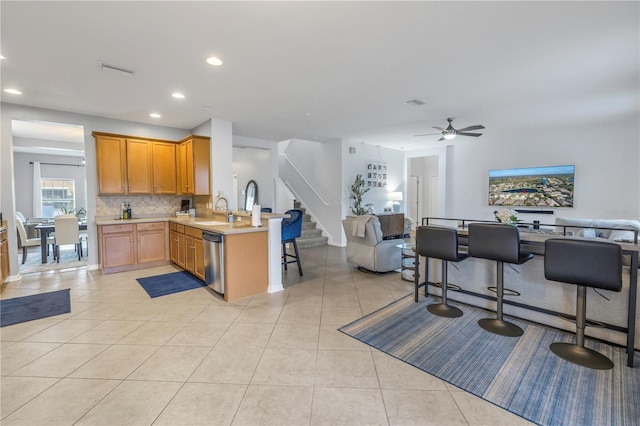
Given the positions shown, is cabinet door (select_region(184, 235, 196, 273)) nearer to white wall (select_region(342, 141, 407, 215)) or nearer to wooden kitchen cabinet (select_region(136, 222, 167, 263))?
wooden kitchen cabinet (select_region(136, 222, 167, 263))

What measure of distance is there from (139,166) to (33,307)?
9.20 feet

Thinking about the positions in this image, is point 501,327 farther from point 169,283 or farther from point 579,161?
point 579,161

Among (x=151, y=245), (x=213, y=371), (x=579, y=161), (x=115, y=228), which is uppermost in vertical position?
(x=579, y=161)

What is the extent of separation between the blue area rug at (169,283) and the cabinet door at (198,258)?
0.53 ft

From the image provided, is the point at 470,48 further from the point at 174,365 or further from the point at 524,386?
the point at 174,365

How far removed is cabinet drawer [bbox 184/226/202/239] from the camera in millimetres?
4277

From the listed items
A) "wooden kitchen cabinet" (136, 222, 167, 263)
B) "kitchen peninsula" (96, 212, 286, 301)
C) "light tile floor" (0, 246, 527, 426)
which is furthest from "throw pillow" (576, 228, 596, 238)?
"wooden kitchen cabinet" (136, 222, 167, 263)

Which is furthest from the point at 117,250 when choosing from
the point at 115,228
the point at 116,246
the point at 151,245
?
the point at 151,245

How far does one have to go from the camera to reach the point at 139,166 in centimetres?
543

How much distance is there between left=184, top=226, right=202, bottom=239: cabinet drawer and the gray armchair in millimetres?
2408

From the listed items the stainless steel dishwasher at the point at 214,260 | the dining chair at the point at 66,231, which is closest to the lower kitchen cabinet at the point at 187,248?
the stainless steel dishwasher at the point at 214,260

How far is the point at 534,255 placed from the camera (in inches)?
118

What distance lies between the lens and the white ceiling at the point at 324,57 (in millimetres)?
2266

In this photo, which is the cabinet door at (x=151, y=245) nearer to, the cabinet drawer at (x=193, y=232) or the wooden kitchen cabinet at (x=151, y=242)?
the wooden kitchen cabinet at (x=151, y=242)
